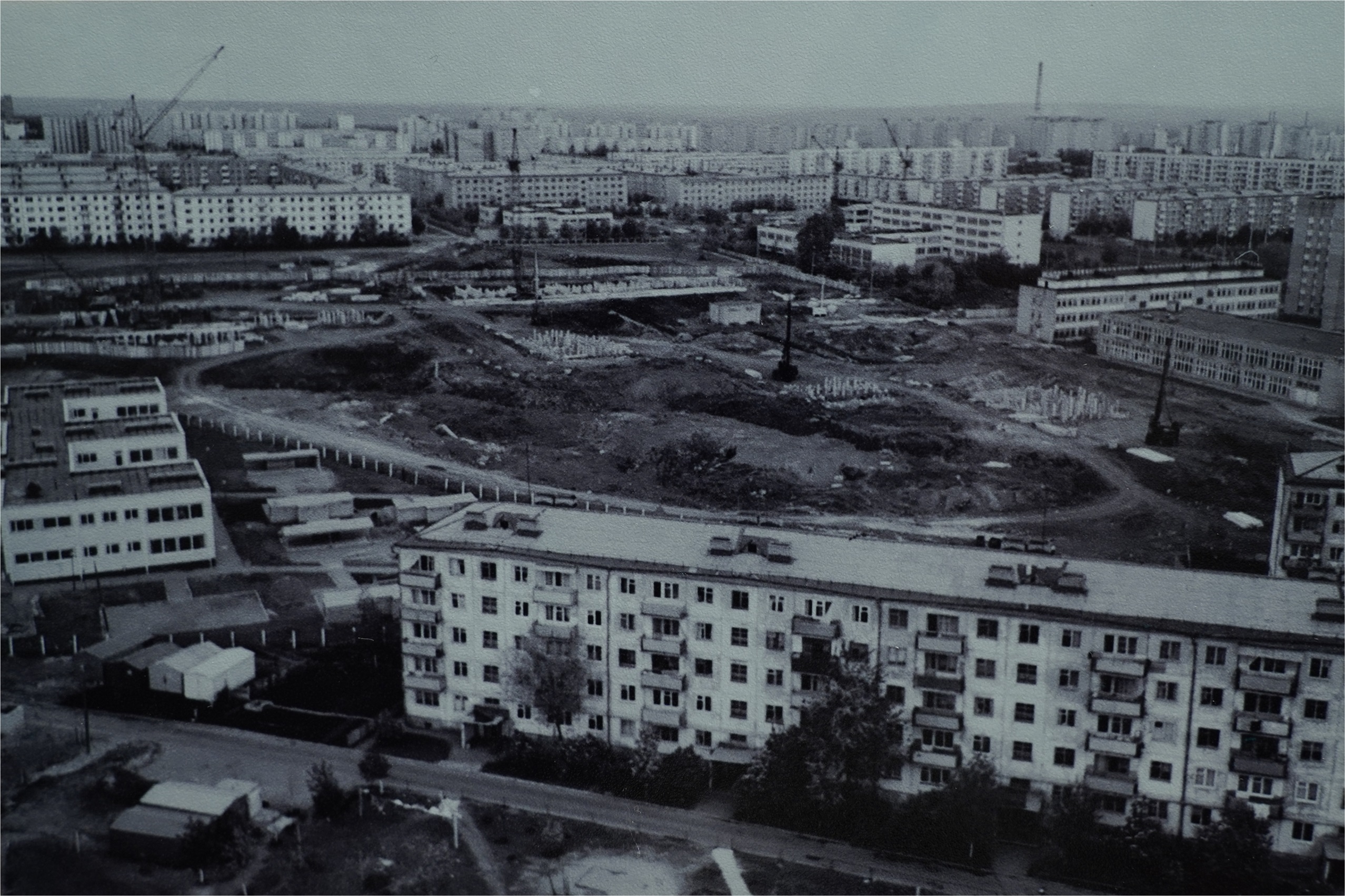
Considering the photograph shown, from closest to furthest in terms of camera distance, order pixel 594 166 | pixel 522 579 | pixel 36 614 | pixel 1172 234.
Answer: pixel 522 579 < pixel 36 614 < pixel 1172 234 < pixel 594 166

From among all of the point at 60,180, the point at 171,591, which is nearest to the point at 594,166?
the point at 60,180

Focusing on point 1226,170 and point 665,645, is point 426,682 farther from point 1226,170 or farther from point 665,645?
point 1226,170

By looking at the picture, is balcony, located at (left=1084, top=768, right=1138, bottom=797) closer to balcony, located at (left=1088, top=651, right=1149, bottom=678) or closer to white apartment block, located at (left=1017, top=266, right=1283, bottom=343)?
balcony, located at (left=1088, top=651, right=1149, bottom=678)

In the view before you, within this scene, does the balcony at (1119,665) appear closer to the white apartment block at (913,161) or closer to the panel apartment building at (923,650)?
the panel apartment building at (923,650)

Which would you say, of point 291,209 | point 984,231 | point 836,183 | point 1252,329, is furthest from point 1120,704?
point 836,183

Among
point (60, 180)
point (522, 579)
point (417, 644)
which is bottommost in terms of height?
point (417, 644)

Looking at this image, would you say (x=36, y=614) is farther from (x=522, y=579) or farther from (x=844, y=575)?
(x=844, y=575)

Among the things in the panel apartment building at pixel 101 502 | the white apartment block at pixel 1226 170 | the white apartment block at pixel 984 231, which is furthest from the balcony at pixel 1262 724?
the white apartment block at pixel 1226 170
